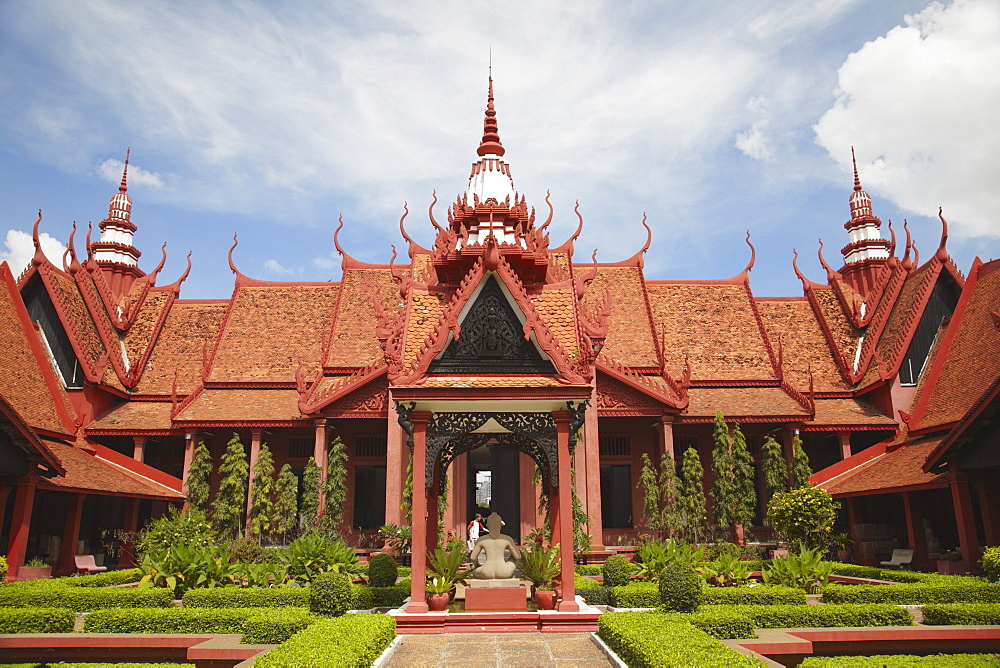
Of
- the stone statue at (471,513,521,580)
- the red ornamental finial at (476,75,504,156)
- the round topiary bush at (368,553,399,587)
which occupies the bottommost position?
the round topiary bush at (368,553,399,587)

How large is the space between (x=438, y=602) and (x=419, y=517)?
1.05 m

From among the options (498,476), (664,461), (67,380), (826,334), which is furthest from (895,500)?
(67,380)

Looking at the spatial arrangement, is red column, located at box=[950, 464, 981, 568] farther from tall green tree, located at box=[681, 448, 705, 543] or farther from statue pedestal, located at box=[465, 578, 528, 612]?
statue pedestal, located at box=[465, 578, 528, 612]

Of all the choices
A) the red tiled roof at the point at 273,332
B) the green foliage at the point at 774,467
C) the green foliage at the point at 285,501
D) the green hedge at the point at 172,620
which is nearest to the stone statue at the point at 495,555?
the green hedge at the point at 172,620

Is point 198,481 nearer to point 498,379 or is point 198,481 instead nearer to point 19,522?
point 19,522

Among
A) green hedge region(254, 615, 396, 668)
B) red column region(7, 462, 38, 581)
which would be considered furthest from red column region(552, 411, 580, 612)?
red column region(7, 462, 38, 581)

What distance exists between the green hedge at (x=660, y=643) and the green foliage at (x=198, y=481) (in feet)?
42.6

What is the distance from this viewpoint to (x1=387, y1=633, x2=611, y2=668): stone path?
7.26 m

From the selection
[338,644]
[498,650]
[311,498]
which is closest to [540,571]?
[498,650]

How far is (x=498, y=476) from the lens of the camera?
1994 centimetres

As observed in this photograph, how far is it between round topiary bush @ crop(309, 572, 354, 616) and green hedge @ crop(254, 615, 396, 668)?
2.67 ft

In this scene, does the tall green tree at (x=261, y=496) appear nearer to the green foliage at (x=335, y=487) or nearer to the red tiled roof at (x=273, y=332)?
the green foliage at (x=335, y=487)

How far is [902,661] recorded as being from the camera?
802 centimetres

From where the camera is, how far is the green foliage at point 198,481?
60.6ft
